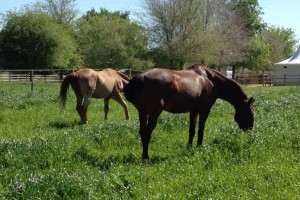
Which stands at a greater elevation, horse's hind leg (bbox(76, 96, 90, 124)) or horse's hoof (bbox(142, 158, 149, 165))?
horse's hind leg (bbox(76, 96, 90, 124))

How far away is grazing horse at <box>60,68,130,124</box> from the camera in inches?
494

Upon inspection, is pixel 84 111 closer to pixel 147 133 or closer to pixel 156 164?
pixel 147 133

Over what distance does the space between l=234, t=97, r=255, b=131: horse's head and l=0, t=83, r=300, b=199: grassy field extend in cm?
30

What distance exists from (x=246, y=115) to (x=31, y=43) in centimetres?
4175

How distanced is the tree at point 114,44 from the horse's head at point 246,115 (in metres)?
40.9

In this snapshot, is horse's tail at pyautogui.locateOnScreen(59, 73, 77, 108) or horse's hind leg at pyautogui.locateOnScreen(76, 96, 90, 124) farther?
horse's hind leg at pyautogui.locateOnScreen(76, 96, 90, 124)

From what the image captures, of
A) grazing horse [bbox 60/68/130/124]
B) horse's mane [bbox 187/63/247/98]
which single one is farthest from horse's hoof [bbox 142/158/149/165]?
grazing horse [bbox 60/68/130/124]

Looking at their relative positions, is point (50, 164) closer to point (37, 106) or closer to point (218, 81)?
point (218, 81)

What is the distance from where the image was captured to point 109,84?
14.1m

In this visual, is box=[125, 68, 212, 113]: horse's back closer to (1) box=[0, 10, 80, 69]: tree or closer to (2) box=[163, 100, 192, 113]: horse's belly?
(2) box=[163, 100, 192, 113]: horse's belly

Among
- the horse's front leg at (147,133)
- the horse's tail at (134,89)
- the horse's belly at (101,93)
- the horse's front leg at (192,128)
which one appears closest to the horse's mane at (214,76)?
the horse's front leg at (192,128)

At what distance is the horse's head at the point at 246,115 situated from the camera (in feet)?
29.8

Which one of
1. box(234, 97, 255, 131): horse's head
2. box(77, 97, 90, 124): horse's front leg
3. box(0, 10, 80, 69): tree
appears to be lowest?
box(77, 97, 90, 124): horse's front leg

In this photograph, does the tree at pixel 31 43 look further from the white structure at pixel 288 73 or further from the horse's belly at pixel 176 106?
the horse's belly at pixel 176 106
